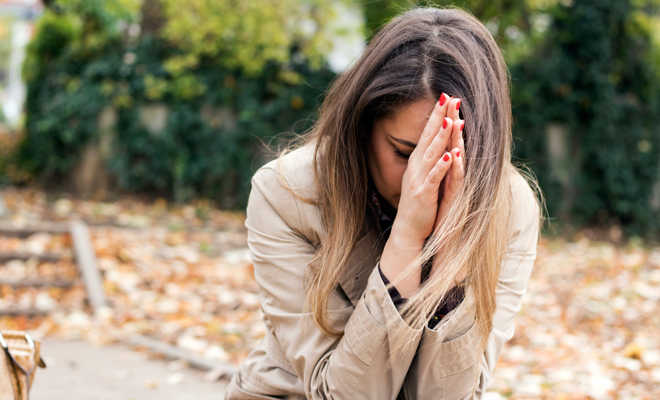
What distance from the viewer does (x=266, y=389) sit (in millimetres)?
1821

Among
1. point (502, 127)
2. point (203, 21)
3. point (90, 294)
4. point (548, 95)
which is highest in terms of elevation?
point (203, 21)

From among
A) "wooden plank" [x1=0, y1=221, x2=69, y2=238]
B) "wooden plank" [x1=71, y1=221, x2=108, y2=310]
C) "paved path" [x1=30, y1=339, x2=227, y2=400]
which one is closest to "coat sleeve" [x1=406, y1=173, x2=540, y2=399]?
"paved path" [x1=30, y1=339, x2=227, y2=400]

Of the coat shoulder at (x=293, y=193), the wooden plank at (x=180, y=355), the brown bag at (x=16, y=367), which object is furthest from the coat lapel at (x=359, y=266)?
the wooden plank at (x=180, y=355)

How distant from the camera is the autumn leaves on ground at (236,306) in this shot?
3467 millimetres

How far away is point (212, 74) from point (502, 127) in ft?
24.9

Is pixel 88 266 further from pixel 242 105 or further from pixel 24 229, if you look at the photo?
pixel 242 105

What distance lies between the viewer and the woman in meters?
1.49

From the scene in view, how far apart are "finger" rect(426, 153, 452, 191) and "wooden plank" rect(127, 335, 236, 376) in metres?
2.20

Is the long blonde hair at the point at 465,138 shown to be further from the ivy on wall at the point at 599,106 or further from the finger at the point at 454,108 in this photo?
the ivy on wall at the point at 599,106

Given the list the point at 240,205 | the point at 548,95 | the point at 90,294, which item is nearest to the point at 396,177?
the point at 90,294

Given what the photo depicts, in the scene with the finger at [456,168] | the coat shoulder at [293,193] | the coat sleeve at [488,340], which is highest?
the finger at [456,168]

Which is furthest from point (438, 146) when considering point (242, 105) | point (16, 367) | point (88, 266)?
point (242, 105)

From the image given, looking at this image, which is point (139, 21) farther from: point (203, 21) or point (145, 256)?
point (145, 256)

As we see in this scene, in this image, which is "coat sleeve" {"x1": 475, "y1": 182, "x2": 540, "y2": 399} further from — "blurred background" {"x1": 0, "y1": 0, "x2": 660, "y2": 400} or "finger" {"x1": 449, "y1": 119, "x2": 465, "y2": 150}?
"blurred background" {"x1": 0, "y1": 0, "x2": 660, "y2": 400}
